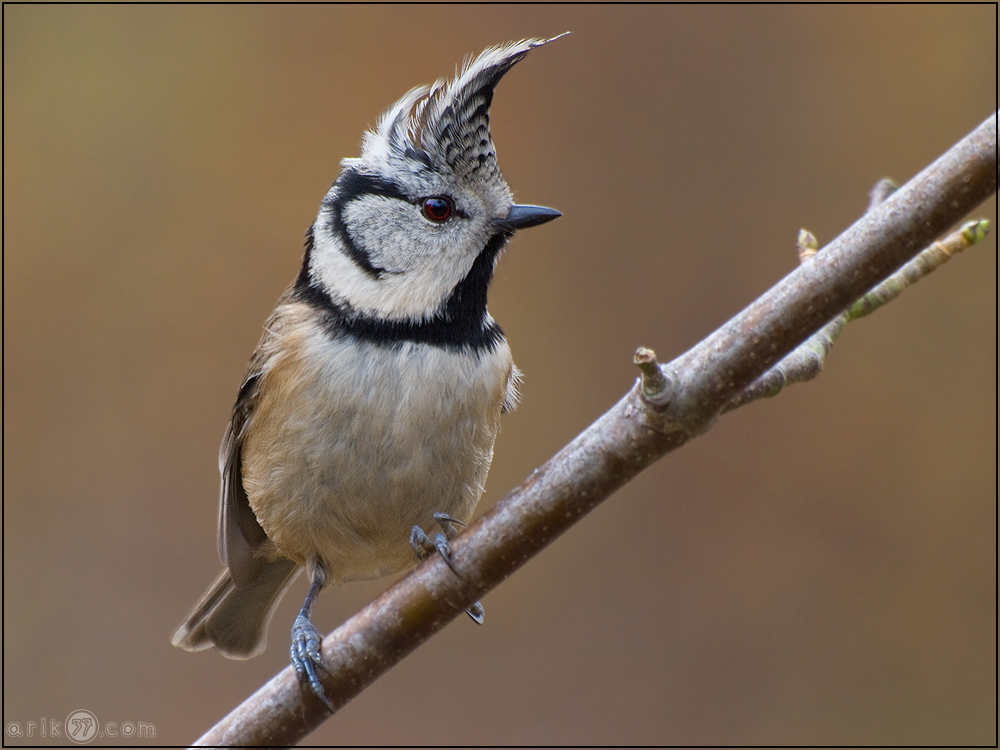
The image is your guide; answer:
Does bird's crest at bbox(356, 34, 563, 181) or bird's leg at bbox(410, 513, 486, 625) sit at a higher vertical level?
bird's crest at bbox(356, 34, 563, 181)

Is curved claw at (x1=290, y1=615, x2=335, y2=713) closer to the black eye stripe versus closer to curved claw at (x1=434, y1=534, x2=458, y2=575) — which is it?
curved claw at (x1=434, y1=534, x2=458, y2=575)

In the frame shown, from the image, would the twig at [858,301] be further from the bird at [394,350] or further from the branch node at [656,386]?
the bird at [394,350]

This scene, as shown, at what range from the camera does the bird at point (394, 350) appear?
1967 mm

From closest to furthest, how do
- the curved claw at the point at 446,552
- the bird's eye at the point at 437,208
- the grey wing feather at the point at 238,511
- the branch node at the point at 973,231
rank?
the curved claw at the point at 446,552, the branch node at the point at 973,231, the bird's eye at the point at 437,208, the grey wing feather at the point at 238,511

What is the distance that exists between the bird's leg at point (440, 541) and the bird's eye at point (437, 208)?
2.16ft

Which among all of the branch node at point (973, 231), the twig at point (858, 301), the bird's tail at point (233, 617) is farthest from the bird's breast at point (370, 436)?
the branch node at point (973, 231)

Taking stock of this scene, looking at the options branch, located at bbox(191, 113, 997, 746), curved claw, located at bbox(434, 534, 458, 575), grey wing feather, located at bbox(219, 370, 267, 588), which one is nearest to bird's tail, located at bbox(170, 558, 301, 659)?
grey wing feather, located at bbox(219, 370, 267, 588)

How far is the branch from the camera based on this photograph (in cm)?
132

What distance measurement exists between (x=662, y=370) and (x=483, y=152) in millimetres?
869

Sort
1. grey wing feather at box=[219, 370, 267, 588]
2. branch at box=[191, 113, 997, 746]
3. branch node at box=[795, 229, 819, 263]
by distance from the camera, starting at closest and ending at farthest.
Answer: branch at box=[191, 113, 997, 746], branch node at box=[795, 229, 819, 263], grey wing feather at box=[219, 370, 267, 588]

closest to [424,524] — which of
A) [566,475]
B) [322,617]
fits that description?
[566,475]

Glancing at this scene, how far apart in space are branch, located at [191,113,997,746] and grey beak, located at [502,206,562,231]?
0.65m

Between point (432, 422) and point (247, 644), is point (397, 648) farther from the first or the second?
point (247, 644)

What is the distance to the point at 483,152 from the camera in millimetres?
2064
